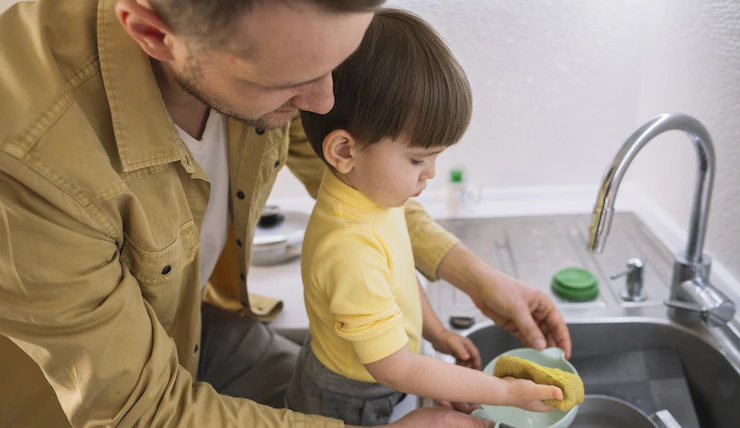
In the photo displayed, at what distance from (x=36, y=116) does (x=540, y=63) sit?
3.98 feet

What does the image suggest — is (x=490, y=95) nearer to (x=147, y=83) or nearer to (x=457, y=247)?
(x=457, y=247)

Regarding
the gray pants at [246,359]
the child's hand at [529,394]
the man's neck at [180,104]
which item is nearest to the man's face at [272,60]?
the man's neck at [180,104]

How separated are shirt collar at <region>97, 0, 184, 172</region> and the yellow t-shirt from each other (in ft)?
0.83

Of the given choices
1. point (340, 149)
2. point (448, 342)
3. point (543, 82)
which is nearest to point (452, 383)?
point (448, 342)

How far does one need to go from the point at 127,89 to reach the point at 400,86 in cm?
35

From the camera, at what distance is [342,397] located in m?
0.94

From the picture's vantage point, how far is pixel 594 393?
3.77 ft

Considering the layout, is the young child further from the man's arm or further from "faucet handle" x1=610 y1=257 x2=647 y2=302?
"faucet handle" x1=610 y1=257 x2=647 y2=302

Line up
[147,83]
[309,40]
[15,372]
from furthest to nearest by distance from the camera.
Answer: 1. [15,372]
2. [147,83]
3. [309,40]

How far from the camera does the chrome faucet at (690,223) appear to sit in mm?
911

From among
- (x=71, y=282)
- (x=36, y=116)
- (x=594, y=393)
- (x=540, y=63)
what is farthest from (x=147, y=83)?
(x=540, y=63)

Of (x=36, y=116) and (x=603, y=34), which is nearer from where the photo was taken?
(x=36, y=116)

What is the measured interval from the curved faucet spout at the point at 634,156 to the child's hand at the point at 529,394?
0.83ft

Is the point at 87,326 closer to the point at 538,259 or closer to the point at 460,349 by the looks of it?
the point at 460,349
